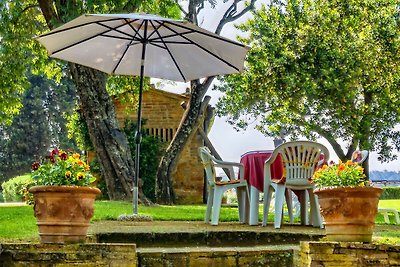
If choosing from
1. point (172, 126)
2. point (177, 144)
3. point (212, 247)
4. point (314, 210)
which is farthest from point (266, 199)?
point (172, 126)

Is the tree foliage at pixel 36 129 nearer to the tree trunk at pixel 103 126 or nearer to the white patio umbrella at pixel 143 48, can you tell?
the tree trunk at pixel 103 126

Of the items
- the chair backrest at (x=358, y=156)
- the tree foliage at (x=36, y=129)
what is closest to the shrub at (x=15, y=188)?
the tree foliage at (x=36, y=129)

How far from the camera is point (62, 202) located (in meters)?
4.67

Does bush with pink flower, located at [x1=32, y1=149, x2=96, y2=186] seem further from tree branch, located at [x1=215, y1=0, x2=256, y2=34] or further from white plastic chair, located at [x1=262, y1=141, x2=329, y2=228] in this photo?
tree branch, located at [x1=215, y1=0, x2=256, y2=34]

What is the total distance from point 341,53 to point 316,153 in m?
13.5

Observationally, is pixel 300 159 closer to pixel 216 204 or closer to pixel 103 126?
pixel 216 204

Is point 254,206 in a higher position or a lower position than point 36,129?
lower

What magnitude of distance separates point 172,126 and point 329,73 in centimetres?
528

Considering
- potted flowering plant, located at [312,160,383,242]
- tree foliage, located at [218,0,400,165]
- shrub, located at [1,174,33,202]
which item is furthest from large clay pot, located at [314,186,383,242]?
shrub, located at [1,174,33,202]

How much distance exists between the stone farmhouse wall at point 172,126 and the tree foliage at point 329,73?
10.1 feet

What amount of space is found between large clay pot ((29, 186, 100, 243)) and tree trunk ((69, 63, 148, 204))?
8884 millimetres

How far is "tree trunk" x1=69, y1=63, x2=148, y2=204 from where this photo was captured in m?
13.6

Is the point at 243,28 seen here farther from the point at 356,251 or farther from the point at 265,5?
the point at 356,251

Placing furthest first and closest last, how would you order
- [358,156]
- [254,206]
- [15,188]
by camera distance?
[15,188], [254,206], [358,156]
